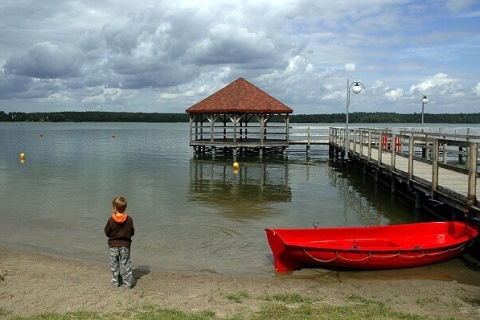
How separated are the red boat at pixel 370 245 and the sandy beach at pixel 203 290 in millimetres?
251

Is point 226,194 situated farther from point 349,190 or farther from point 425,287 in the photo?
point 425,287

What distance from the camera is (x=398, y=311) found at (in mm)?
7273

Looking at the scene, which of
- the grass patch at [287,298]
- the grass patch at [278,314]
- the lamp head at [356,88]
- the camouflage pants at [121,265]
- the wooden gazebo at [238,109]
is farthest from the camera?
the wooden gazebo at [238,109]

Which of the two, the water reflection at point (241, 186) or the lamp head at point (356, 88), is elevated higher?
the lamp head at point (356, 88)

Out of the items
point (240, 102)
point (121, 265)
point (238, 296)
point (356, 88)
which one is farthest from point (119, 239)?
point (240, 102)

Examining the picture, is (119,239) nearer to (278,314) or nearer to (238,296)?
(238,296)

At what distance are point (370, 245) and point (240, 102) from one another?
26.6m

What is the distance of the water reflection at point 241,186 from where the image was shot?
57.3 feet

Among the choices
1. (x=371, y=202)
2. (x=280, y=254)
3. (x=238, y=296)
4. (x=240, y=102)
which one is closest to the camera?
(x=238, y=296)

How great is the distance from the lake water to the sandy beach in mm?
1003

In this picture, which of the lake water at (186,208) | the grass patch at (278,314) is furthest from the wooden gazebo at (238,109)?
the grass patch at (278,314)

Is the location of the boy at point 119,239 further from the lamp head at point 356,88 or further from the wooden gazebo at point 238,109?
the wooden gazebo at point 238,109

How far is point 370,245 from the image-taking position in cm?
997

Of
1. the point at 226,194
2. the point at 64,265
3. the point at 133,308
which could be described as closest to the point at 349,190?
the point at 226,194
